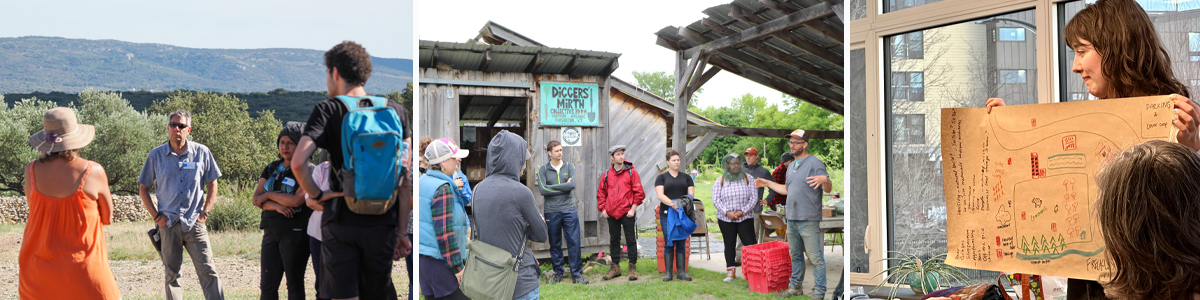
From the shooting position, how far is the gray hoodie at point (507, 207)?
8.84ft

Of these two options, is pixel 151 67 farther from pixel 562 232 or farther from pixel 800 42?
pixel 800 42

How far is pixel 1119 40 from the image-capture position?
1631 mm

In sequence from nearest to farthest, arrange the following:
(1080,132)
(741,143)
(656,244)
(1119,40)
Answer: (1119,40) < (1080,132) < (656,244) < (741,143)

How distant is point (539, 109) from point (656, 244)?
1019 millimetres

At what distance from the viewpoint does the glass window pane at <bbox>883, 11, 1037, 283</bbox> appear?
3.29 meters

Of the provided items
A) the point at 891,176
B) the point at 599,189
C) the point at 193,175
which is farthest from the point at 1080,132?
the point at 193,175

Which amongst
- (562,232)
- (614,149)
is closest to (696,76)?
(614,149)

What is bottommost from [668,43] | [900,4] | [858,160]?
[858,160]

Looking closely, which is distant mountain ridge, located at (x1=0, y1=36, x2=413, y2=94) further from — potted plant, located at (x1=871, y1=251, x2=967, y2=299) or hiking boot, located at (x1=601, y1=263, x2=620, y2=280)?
potted plant, located at (x1=871, y1=251, x2=967, y2=299)

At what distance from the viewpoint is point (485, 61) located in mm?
3072

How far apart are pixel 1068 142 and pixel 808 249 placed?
2053 mm

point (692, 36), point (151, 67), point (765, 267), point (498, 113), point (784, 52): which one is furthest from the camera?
point (498, 113)

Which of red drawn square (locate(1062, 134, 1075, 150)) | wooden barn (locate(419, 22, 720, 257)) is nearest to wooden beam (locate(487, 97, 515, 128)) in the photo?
wooden barn (locate(419, 22, 720, 257))

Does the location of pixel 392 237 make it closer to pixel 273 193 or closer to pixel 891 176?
pixel 273 193
